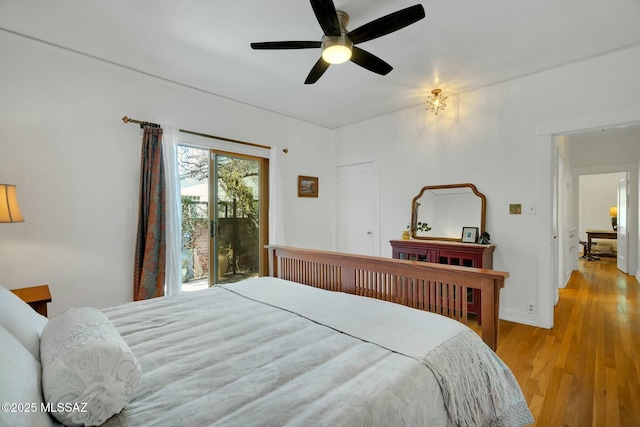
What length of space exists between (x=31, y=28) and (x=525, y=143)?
179 inches

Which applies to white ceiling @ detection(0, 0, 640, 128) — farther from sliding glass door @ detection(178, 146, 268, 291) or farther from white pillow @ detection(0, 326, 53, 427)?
white pillow @ detection(0, 326, 53, 427)

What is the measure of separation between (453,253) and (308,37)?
2614 mm

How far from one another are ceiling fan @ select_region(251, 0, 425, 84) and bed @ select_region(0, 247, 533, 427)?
154cm

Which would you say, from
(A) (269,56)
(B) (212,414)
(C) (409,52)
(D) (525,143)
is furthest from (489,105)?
(B) (212,414)

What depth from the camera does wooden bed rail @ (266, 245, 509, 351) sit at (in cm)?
161

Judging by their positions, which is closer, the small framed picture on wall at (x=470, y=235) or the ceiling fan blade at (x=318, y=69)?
the ceiling fan blade at (x=318, y=69)

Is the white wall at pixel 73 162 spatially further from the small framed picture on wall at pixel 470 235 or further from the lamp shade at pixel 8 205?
the small framed picture on wall at pixel 470 235

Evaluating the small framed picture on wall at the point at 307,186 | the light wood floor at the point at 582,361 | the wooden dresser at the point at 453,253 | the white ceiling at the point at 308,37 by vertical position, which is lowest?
the light wood floor at the point at 582,361

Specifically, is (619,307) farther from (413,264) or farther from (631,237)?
(413,264)

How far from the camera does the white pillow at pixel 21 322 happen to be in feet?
3.29

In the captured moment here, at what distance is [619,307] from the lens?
3.46 metres

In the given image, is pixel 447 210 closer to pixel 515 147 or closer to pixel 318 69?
pixel 515 147

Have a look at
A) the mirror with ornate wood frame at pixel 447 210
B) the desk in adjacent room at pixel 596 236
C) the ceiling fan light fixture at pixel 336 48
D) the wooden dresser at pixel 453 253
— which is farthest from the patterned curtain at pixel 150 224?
the desk in adjacent room at pixel 596 236

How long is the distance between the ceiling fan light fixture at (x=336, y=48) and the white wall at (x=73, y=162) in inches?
77.8
